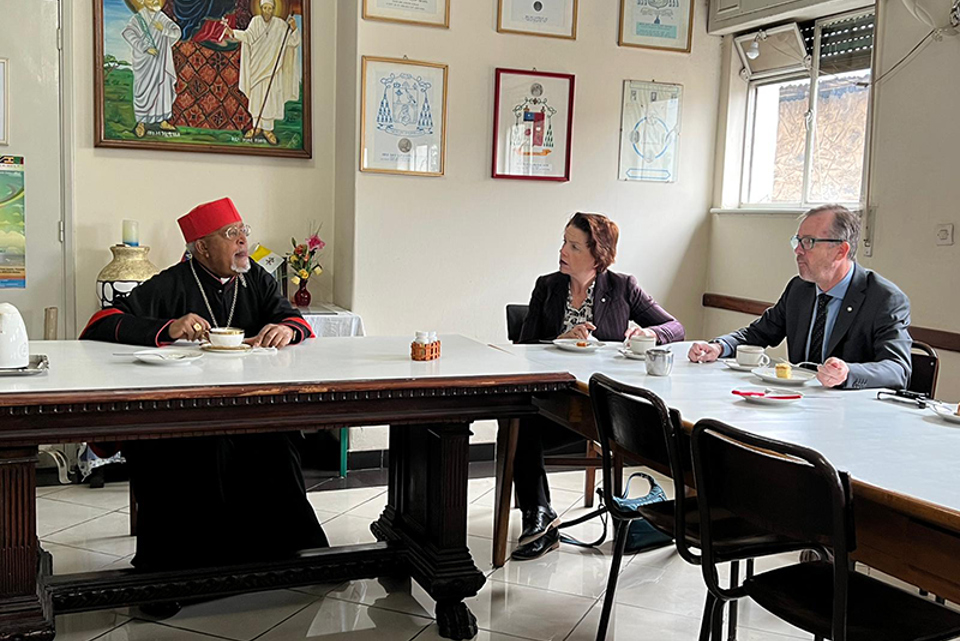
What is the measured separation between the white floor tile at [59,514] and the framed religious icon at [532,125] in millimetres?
2397

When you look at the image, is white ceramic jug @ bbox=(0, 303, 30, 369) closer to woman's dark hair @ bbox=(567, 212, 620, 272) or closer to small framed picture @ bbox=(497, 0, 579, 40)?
woman's dark hair @ bbox=(567, 212, 620, 272)

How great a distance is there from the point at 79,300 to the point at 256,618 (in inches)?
84.9

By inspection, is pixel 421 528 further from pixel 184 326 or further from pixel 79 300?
pixel 79 300

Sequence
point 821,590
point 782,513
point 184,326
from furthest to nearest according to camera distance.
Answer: point 184,326, point 821,590, point 782,513

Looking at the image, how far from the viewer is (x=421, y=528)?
3.05 metres

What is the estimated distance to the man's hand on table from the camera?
298cm

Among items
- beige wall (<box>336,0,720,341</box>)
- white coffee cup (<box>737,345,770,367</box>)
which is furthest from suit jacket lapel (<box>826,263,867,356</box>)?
beige wall (<box>336,0,720,341</box>)

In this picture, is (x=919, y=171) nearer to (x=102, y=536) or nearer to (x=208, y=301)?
(x=208, y=301)

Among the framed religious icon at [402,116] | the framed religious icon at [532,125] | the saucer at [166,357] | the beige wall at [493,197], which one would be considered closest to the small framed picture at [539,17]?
the beige wall at [493,197]

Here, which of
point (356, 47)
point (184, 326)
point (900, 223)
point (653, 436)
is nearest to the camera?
point (653, 436)

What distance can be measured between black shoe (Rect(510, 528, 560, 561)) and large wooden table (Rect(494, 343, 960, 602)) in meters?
0.79


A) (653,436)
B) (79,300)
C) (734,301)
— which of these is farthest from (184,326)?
(734,301)

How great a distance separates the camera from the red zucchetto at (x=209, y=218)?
3238 millimetres

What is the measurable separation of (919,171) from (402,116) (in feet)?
7.44
